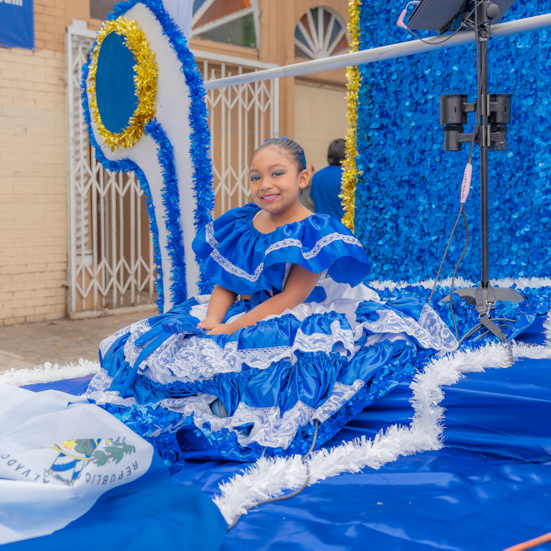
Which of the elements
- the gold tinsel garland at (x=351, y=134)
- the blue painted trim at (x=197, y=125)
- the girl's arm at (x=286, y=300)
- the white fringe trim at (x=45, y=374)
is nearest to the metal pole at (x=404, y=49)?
the blue painted trim at (x=197, y=125)

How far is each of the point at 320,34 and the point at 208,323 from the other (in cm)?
529

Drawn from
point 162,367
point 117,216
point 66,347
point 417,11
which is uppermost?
point 417,11

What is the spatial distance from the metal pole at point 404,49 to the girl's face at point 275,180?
2.52ft

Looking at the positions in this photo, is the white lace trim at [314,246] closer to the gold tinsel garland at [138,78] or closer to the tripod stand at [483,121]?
the tripod stand at [483,121]

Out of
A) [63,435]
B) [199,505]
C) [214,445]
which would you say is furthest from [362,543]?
[63,435]

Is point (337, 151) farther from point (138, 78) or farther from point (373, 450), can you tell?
point (373, 450)

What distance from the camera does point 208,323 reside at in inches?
80.7

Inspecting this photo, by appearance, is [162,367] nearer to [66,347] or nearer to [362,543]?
[362,543]

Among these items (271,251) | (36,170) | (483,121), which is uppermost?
(36,170)

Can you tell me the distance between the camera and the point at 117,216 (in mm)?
5703

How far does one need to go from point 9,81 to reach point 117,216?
1458mm

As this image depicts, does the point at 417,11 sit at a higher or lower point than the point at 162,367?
higher

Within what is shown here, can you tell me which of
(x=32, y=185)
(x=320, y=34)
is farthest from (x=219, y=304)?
(x=320, y=34)

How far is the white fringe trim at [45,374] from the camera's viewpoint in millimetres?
2686
